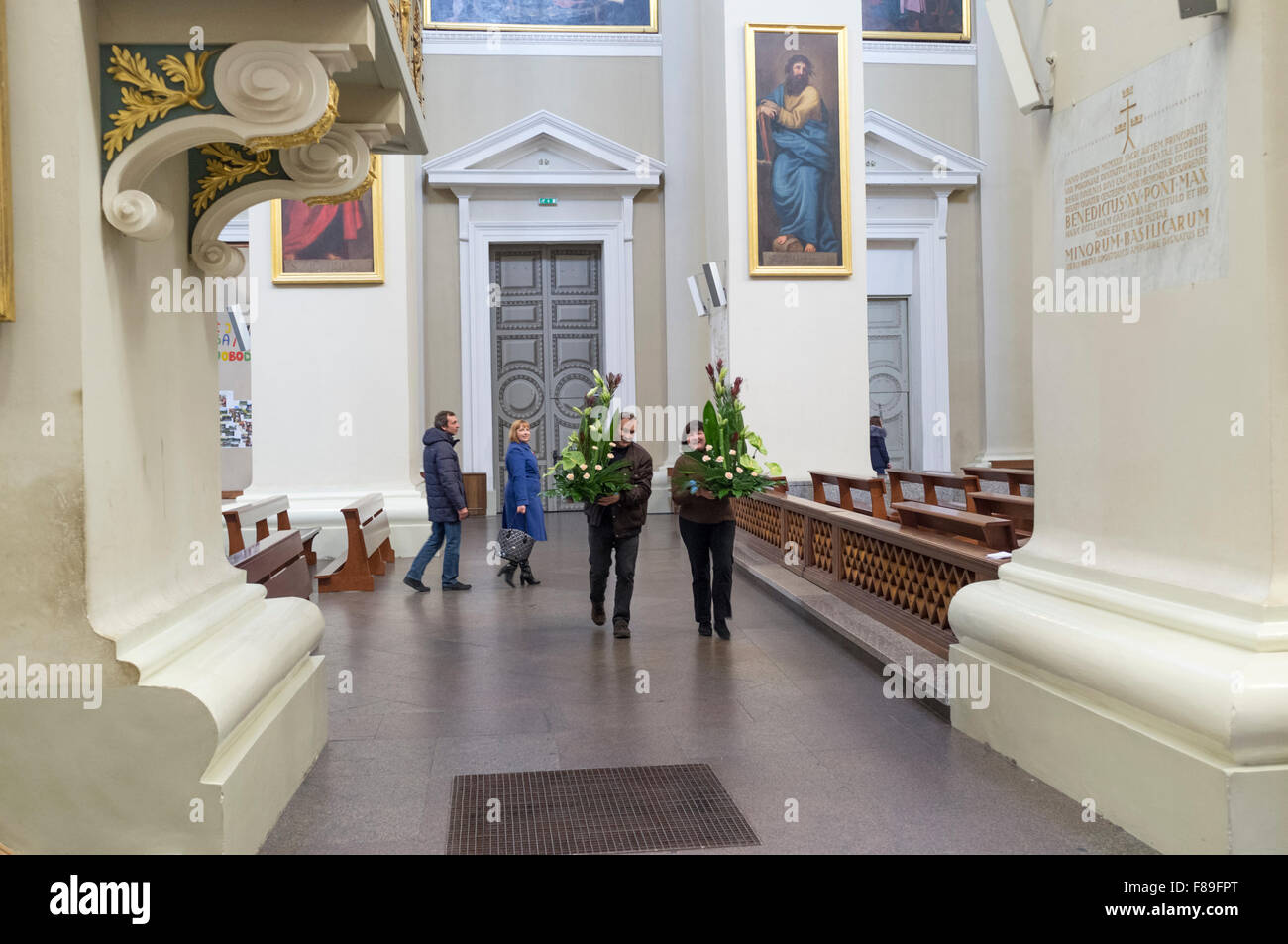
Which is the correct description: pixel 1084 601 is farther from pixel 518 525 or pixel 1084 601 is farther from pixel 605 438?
pixel 518 525

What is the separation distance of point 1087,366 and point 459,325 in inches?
575

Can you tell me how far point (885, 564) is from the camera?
7277mm

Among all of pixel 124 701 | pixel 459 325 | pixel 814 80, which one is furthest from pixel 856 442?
pixel 124 701

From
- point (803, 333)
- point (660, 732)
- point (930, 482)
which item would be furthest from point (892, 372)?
point (660, 732)

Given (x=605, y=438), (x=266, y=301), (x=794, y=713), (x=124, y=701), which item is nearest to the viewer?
(x=124, y=701)

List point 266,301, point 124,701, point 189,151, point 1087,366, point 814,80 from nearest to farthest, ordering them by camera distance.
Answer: point 124,701 → point 189,151 → point 1087,366 → point 266,301 → point 814,80

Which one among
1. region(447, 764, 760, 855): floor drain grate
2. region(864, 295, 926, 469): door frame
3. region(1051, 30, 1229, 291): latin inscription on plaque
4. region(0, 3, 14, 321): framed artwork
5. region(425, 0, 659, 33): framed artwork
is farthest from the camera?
region(864, 295, 926, 469): door frame

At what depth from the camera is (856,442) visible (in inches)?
569

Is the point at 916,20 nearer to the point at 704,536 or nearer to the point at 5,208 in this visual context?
the point at 704,536

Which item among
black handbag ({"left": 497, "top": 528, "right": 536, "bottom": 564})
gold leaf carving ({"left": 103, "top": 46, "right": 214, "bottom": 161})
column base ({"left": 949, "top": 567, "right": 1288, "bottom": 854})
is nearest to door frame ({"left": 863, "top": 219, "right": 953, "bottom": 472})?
black handbag ({"left": 497, "top": 528, "right": 536, "bottom": 564})

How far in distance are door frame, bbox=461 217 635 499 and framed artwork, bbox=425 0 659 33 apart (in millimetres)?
3142

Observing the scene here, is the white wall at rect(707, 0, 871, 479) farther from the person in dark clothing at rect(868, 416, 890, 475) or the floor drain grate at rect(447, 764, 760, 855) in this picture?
the floor drain grate at rect(447, 764, 760, 855)

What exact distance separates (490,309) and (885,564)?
12043 mm

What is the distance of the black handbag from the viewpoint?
983cm
